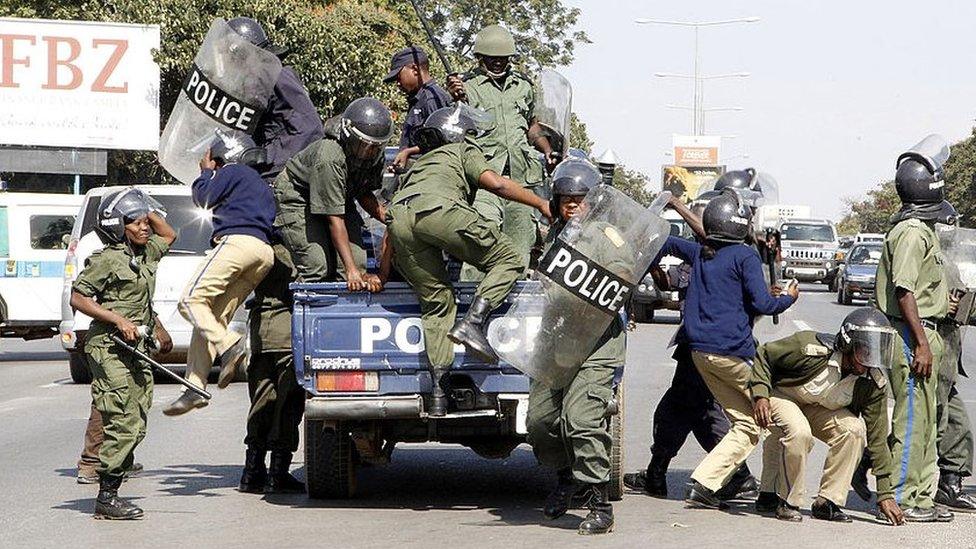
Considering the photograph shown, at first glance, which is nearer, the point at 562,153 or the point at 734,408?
the point at 734,408

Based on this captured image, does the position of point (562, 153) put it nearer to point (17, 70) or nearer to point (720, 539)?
point (720, 539)

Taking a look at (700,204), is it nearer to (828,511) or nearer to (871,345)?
(871,345)

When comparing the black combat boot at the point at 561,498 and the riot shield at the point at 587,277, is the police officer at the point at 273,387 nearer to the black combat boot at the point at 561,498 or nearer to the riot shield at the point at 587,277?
the black combat boot at the point at 561,498

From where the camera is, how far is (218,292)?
931 cm

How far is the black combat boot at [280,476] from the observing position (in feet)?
32.1

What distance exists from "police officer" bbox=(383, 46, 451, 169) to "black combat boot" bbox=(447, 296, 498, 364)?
1.67 meters

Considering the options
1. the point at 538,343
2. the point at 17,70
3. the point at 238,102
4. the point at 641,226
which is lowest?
the point at 538,343

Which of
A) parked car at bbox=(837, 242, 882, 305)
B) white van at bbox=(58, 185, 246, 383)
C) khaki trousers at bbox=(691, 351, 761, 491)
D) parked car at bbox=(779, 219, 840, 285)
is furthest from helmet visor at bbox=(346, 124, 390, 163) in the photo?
parked car at bbox=(779, 219, 840, 285)

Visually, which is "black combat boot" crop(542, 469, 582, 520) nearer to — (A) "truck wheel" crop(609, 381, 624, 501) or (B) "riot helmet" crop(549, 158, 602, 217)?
(A) "truck wheel" crop(609, 381, 624, 501)

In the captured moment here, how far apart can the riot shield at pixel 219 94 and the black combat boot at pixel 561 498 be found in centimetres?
300

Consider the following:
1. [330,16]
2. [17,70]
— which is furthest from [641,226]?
[17,70]

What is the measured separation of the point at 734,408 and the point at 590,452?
1.19 meters

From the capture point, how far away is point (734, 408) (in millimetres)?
9008

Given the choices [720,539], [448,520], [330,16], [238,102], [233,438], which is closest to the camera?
[720,539]
